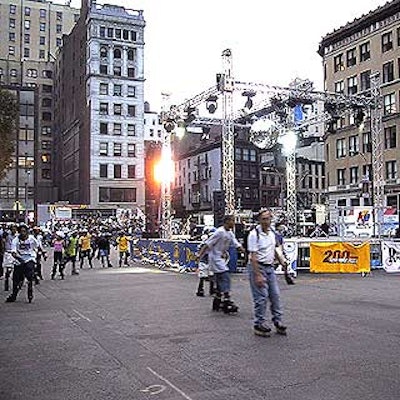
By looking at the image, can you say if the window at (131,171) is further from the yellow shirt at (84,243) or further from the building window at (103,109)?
the yellow shirt at (84,243)

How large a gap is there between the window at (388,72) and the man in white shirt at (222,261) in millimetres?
44935

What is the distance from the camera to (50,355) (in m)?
7.35

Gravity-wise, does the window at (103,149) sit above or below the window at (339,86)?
below

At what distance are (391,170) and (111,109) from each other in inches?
1451

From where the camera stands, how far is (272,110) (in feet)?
102

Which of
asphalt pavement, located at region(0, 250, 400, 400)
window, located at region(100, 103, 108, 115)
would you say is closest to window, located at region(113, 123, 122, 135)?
window, located at region(100, 103, 108, 115)

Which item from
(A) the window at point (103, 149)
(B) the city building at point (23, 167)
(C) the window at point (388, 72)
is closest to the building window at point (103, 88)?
(A) the window at point (103, 149)

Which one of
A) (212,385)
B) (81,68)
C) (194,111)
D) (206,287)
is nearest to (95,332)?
(212,385)

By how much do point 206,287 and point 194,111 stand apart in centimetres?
1498

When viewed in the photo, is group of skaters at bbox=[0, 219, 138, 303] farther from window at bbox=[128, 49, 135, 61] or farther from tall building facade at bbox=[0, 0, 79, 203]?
tall building facade at bbox=[0, 0, 79, 203]

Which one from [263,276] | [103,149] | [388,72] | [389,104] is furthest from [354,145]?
[263,276]

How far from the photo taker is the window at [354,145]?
182 ft

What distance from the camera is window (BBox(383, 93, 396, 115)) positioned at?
51719 mm

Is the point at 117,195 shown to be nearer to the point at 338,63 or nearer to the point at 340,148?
the point at 340,148
